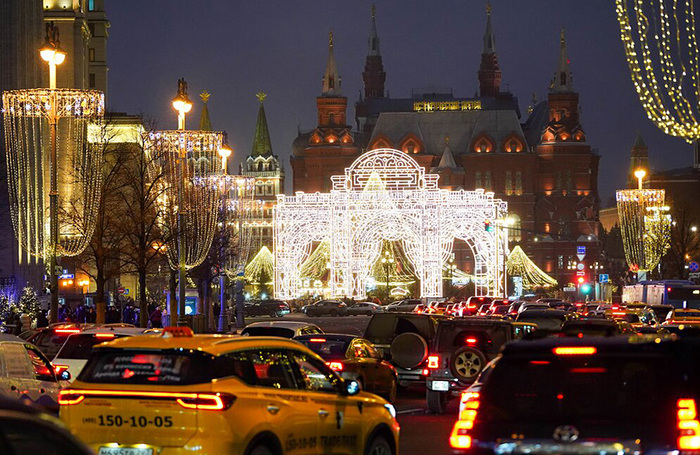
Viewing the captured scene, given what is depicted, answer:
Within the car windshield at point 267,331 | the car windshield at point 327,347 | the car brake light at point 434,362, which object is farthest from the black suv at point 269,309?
the car brake light at point 434,362

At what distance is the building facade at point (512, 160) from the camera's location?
15062cm

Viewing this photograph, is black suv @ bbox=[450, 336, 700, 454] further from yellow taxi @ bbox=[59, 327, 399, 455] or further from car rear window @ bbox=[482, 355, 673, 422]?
yellow taxi @ bbox=[59, 327, 399, 455]

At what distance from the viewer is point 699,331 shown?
34.6 feet

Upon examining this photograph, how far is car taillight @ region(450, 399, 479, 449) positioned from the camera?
27.3 ft

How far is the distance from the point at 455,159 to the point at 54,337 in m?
137

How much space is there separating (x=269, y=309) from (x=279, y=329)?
61.0 metres

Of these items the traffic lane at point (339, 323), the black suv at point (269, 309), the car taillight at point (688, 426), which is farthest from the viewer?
the black suv at point (269, 309)

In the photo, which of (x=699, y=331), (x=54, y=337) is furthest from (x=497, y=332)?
(x=699, y=331)

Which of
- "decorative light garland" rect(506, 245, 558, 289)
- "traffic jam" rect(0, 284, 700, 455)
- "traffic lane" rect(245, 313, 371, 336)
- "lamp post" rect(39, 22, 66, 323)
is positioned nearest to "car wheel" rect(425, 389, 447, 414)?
"traffic jam" rect(0, 284, 700, 455)

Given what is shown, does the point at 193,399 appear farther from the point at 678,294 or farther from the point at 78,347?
the point at 678,294

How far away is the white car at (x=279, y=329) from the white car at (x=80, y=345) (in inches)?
157

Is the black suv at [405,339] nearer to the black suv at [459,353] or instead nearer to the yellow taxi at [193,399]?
the black suv at [459,353]

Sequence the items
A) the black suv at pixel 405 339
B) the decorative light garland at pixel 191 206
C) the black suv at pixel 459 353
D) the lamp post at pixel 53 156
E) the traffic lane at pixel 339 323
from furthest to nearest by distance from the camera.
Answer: the traffic lane at pixel 339 323
the decorative light garland at pixel 191 206
the lamp post at pixel 53 156
the black suv at pixel 405 339
the black suv at pixel 459 353

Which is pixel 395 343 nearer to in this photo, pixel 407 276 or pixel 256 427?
pixel 256 427
